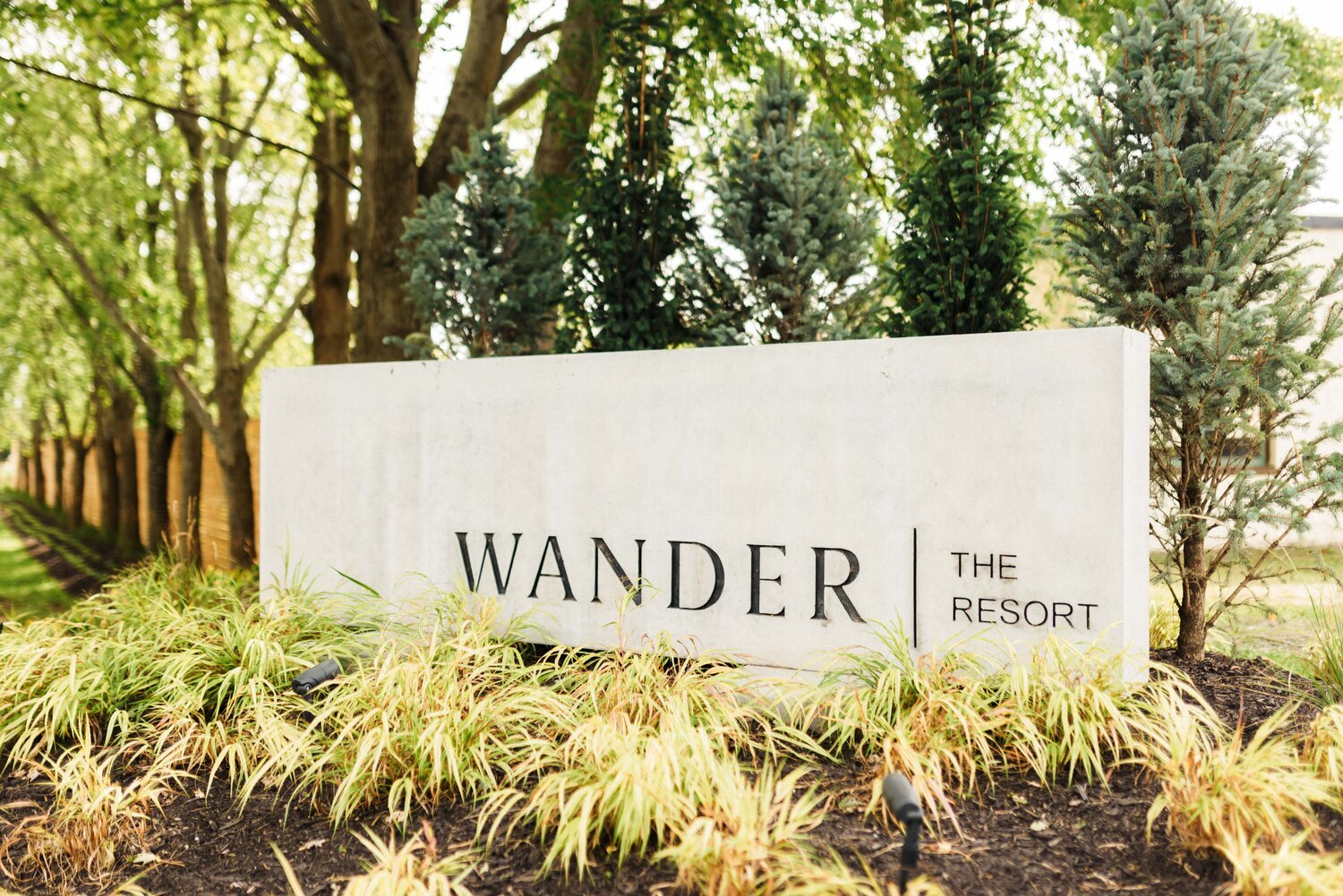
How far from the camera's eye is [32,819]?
357cm

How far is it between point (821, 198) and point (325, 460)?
3.38 meters

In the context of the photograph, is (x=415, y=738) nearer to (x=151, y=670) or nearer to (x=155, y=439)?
(x=151, y=670)

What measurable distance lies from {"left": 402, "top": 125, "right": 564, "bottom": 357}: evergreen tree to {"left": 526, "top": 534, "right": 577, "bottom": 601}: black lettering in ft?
5.93

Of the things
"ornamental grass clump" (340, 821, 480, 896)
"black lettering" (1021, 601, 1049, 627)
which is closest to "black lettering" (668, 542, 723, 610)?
"black lettering" (1021, 601, 1049, 627)

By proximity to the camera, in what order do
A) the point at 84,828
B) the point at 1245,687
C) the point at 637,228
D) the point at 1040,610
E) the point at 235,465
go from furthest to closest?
the point at 235,465
the point at 637,228
the point at 1245,687
the point at 1040,610
the point at 84,828

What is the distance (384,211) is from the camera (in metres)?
7.35

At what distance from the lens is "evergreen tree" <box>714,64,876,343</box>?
553 cm

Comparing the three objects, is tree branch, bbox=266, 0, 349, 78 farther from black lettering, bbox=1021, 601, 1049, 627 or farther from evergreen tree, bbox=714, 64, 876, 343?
black lettering, bbox=1021, 601, 1049, 627

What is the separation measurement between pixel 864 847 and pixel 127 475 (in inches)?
626

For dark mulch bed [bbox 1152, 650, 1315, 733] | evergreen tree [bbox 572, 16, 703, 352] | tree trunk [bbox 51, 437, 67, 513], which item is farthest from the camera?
tree trunk [bbox 51, 437, 67, 513]

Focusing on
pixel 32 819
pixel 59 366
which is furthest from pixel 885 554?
pixel 59 366

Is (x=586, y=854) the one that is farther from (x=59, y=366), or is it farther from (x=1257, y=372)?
(x=59, y=366)

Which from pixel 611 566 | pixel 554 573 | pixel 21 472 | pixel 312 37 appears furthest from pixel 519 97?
pixel 21 472

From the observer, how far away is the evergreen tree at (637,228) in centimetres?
596
